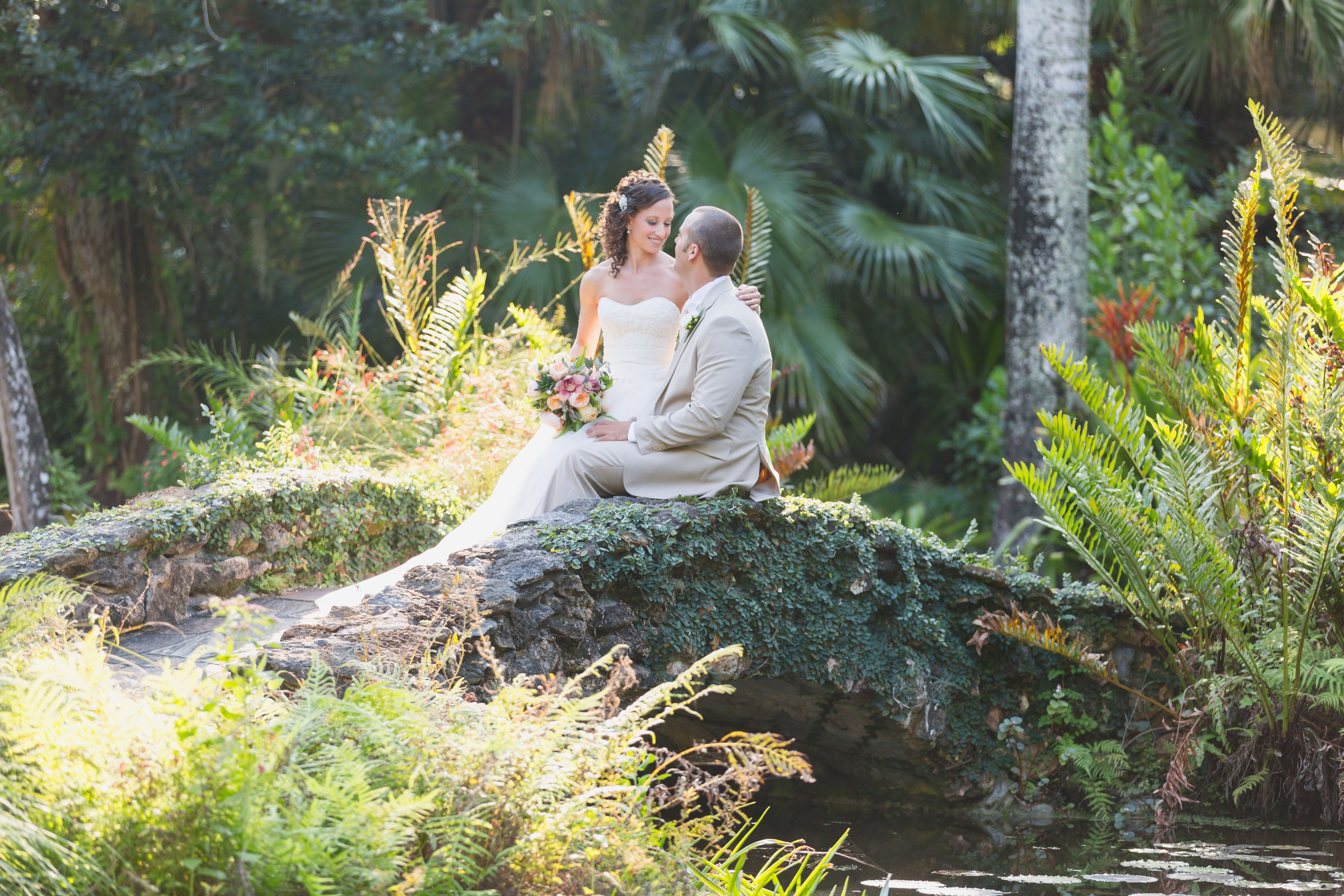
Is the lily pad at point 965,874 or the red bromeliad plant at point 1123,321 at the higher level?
the red bromeliad plant at point 1123,321

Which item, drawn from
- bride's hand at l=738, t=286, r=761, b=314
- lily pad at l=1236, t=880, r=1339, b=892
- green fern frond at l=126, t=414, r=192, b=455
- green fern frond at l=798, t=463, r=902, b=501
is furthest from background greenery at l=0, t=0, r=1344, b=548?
lily pad at l=1236, t=880, r=1339, b=892

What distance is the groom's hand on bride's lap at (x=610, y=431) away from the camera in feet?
16.6

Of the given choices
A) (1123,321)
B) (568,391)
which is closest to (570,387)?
(568,391)

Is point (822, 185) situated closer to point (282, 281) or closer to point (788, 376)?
point (788, 376)

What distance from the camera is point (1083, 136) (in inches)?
346

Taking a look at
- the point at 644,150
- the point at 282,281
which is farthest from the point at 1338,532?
the point at 282,281

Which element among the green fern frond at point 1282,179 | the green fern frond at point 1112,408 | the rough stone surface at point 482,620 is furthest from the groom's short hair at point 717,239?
the green fern frond at point 1282,179

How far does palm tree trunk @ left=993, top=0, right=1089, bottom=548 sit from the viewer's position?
8.67 meters

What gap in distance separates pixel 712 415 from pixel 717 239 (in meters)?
0.75

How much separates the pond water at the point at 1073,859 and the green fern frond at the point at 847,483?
8.66ft

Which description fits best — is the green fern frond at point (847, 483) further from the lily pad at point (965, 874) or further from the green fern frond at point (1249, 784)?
the lily pad at point (965, 874)

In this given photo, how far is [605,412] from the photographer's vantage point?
5383 mm

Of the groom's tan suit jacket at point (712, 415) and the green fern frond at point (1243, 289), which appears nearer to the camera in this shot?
the groom's tan suit jacket at point (712, 415)

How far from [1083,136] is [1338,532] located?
473 centimetres
